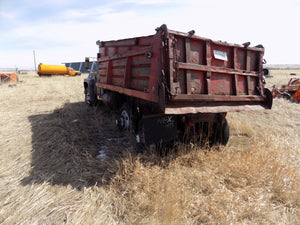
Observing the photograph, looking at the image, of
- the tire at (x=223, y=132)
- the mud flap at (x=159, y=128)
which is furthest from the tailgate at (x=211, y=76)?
the tire at (x=223, y=132)

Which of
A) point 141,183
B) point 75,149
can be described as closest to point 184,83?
point 141,183

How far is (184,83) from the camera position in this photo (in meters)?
3.34

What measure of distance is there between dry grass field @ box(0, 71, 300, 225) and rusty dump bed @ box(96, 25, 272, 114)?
105 cm

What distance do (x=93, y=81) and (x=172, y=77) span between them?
521cm

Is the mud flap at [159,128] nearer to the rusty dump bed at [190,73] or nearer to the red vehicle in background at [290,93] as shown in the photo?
the rusty dump bed at [190,73]

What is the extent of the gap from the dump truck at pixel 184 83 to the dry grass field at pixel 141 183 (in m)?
0.52

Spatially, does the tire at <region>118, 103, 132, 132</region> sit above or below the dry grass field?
above

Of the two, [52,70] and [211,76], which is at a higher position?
[52,70]

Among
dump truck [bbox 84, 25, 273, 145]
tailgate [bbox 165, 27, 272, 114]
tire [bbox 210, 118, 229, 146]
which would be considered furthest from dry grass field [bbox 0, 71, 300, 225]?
tailgate [bbox 165, 27, 272, 114]

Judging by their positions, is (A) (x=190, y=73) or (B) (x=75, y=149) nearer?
(A) (x=190, y=73)

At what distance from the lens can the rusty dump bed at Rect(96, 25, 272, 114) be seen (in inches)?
122

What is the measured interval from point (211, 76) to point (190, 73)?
1.68 ft

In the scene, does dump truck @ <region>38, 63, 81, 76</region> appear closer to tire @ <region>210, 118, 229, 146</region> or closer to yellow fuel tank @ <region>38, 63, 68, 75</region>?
yellow fuel tank @ <region>38, 63, 68, 75</region>

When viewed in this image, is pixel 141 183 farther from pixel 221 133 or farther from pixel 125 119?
pixel 221 133
